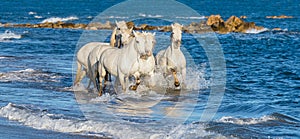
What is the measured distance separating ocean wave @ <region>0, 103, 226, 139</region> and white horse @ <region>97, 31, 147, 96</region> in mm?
2287

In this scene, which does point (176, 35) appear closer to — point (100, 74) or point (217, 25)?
point (100, 74)

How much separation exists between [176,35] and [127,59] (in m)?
2.53

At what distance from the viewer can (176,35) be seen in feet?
52.6

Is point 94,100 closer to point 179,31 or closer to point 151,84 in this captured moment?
point 151,84

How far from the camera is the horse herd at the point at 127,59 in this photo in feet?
44.9

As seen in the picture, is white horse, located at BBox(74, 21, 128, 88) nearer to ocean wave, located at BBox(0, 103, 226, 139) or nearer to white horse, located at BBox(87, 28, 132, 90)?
white horse, located at BBox(87, 28, 132, 90)

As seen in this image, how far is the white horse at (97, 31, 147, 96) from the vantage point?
1359 cm

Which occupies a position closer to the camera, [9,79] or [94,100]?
[94,100]

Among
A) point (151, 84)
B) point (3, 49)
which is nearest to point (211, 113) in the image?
point (151, 84)

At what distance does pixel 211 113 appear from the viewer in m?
13.0

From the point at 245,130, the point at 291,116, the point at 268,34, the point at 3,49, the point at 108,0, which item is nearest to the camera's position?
the point at 245,130

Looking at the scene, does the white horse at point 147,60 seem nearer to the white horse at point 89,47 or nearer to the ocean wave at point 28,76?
the white horse at point 89,47

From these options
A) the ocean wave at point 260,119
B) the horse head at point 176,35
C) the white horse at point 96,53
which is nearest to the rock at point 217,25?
Result: the horse head at point 176,35

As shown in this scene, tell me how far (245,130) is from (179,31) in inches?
215
